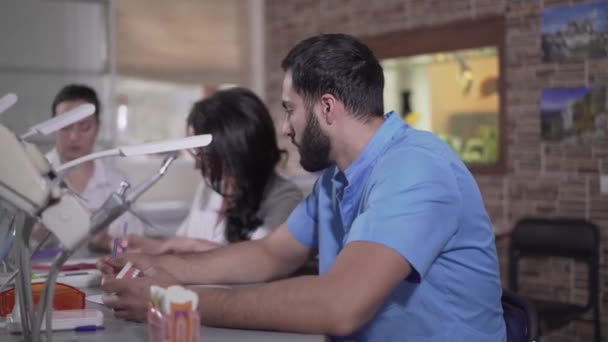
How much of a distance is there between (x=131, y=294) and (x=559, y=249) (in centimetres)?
293

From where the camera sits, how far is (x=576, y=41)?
3.89 m

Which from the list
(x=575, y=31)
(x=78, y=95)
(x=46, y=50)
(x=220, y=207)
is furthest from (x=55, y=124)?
(x=46, y=50)

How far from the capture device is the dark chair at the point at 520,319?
152 cm

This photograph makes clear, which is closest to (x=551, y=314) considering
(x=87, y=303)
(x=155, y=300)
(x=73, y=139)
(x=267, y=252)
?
(x=267, y=252)

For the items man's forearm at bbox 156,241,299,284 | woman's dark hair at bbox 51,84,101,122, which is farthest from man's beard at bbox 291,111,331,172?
woman's dark hair at bbox 51,84,101,122

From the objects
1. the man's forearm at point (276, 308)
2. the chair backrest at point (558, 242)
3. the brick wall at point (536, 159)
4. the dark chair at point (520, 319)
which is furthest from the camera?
the brick wall at point (536, 159)

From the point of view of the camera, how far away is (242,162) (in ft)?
8.14

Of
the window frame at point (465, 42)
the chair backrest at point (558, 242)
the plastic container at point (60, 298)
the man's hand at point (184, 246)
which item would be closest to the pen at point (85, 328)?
the plastic container at point (60, 298)

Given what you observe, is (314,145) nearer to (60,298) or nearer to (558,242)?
(60,298)

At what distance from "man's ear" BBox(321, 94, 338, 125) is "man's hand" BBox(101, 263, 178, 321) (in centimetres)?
48

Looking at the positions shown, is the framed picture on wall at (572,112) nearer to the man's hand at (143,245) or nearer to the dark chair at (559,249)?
the dark chair at (559,249)

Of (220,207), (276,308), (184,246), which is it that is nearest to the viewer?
(276,308)

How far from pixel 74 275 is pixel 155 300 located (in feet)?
2.67

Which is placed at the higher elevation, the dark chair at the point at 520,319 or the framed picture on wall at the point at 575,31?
the framed picture on wall at the point at 575,31
